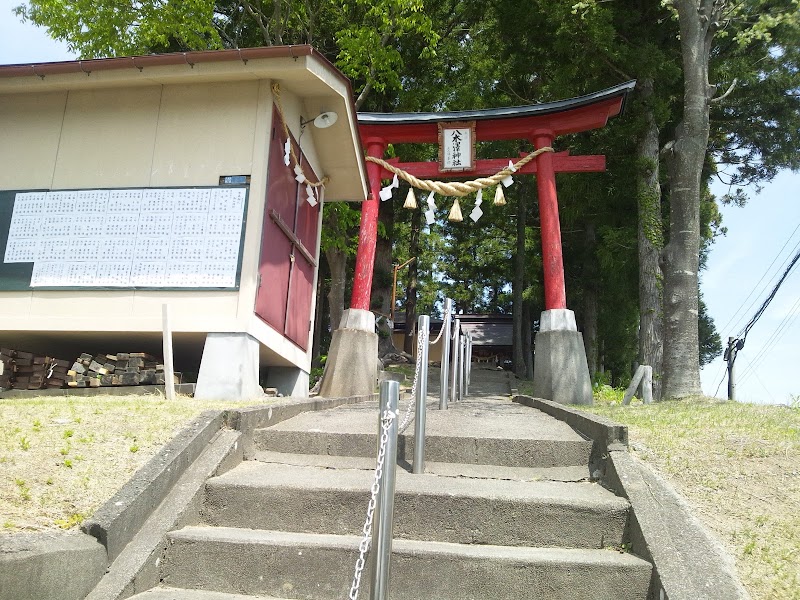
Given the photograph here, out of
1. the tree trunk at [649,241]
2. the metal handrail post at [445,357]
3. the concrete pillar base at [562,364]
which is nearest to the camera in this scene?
the metal handrail post at [445,357]

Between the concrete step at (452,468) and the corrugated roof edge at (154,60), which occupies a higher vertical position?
the corrugated roof edge at (154,60)

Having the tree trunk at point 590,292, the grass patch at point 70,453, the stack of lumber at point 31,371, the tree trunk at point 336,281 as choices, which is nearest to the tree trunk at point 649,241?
the tree trunk at point 590,292

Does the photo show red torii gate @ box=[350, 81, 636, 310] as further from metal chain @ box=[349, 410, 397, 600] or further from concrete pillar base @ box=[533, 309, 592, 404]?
metal chain @ box=[349, 410, 397, 600]

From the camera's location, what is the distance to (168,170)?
24.6 feet

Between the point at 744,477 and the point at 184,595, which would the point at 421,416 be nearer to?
the point at 184,595

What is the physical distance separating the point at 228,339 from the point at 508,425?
316 centimetres

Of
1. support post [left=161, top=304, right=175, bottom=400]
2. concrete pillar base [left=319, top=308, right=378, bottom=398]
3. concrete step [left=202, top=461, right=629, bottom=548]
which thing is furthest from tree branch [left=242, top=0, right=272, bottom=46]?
concrete step [left=202, top=461, right=629, bottom=548]

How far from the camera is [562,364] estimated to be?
9.46 m

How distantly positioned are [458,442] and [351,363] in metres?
5.05

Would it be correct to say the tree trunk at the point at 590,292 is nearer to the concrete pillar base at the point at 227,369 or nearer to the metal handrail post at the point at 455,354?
the metal handrail post at the point at 455,354

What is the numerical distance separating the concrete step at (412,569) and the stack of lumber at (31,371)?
476 cm

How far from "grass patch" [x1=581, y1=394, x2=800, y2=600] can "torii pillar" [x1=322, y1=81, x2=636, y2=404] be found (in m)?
3.48

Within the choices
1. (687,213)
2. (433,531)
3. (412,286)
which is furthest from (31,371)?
(412,286)

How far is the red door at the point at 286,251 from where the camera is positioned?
7559 mm
